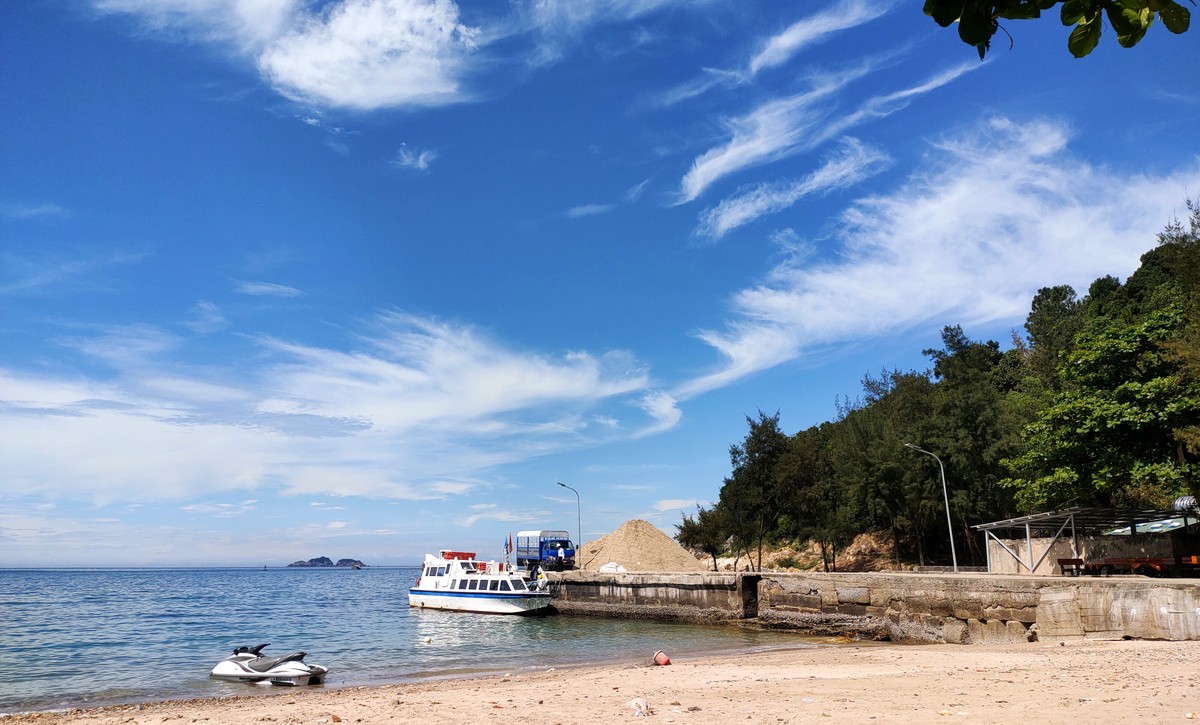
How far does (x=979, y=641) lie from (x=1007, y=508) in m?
28.5

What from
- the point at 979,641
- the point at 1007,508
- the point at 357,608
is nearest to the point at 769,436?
the point at 1007,508

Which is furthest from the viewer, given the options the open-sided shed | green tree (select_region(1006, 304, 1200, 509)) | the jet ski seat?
the open-sided shed

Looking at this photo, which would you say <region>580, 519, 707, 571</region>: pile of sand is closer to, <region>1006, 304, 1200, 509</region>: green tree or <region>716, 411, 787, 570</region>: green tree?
<region>716, 411, 787, 570</region>: green tree

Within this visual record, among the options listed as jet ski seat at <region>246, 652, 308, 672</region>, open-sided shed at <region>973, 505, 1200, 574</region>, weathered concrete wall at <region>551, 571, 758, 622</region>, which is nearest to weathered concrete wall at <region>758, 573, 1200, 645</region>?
weathered concrete wall at <region>551, 571, 758, 622</region>

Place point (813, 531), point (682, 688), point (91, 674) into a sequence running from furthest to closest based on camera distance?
1. point (813, 531)
2. point (91, 674)
3. point (682, 688)

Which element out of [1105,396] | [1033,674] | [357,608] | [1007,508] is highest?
[1105,396]

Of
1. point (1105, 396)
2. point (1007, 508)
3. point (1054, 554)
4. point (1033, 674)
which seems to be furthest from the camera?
point (1007, 508)

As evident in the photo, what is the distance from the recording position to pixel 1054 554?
29.2 meters

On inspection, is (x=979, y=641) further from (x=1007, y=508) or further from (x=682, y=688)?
(x=1007, y=508)

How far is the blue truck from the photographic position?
176 feet

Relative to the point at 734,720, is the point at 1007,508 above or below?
above

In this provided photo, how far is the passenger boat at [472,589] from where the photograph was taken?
4188 centimetres

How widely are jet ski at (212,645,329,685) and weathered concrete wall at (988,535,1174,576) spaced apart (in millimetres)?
25468

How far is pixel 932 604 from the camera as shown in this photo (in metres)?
23.6
